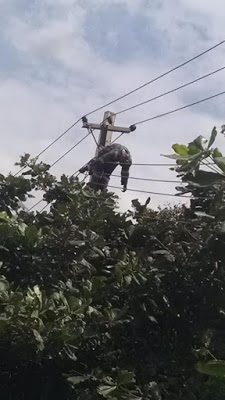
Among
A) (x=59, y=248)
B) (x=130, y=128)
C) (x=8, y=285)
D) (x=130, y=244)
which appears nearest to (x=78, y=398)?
(x=8, y=285)

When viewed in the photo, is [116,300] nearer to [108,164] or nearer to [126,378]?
[126,378]

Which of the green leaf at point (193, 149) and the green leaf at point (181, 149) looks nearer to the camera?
the green leaf at point (193, 149)

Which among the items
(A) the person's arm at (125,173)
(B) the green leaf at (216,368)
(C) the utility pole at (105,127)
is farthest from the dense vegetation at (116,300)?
(C) the utility pole at (105,127)

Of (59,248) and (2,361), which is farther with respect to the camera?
(59,248)

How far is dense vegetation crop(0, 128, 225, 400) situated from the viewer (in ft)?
18.4

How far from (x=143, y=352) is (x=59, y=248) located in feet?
3.78

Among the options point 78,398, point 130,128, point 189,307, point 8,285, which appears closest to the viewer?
point 78,398

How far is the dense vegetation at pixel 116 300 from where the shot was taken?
18.4ft

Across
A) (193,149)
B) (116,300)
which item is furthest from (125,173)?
(193,149)

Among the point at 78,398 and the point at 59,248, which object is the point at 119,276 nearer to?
the point at 59,248

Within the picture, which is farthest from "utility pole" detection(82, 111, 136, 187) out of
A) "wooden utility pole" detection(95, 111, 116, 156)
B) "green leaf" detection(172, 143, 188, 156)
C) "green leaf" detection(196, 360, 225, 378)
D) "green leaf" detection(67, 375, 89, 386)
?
"green leaf" detection(196, 360, 225, 378)

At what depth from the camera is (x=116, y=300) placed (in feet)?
21.1

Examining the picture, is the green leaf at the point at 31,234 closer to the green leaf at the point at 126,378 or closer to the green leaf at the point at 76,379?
the green leaf at the point at 76,379

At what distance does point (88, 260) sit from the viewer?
6871 mm
